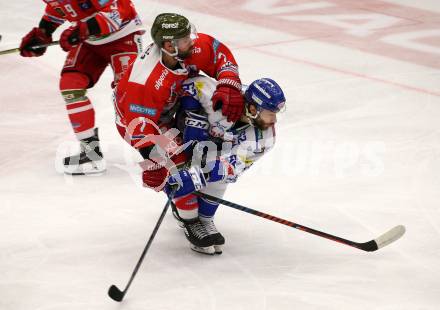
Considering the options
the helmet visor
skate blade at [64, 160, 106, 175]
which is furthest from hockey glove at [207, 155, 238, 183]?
skate blade at [64, 160, 106, 175]

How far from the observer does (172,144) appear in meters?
3.52

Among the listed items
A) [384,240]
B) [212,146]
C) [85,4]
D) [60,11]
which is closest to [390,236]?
[384,240]

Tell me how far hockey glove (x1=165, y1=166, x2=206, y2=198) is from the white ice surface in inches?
14.7

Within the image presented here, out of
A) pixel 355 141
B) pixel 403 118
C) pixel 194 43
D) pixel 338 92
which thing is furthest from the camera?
pixel 338 92

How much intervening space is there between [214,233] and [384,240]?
0.73 m

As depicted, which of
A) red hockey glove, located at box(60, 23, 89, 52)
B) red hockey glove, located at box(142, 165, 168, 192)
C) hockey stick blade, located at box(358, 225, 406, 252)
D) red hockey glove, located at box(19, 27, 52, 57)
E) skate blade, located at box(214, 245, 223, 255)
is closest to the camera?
red hockey glove, located at box(142, 165, 168, 192)

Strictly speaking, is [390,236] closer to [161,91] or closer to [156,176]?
[156,176]

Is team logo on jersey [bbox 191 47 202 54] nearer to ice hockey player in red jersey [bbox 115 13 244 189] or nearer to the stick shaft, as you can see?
ice hockey player in red jersey [bbox 115 13 244 189]

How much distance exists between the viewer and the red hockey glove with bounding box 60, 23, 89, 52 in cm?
426

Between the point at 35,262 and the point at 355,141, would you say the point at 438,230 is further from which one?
the point at 35,262

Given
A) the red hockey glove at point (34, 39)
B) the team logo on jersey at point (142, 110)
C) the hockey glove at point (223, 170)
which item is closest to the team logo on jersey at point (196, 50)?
the team logo on jersey at point (142, 110)

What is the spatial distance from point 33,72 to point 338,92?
2.21 m

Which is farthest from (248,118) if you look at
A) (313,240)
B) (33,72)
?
(33,72)

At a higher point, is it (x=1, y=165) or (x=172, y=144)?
(x=172, y=144)
